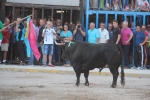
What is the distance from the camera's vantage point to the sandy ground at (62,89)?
10.6 meters

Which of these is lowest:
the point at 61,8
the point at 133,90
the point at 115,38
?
the point at 133,90

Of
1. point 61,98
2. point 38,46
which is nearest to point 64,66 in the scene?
point 38,46

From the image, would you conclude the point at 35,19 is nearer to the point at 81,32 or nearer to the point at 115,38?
the point at 81,32

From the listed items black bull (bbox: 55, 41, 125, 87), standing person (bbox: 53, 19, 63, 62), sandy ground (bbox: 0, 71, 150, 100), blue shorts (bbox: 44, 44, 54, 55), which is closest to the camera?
sandy ground (bbox: 0, 71, 150, 100)

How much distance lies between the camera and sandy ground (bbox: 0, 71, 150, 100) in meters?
10.6

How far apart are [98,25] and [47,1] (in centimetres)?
264

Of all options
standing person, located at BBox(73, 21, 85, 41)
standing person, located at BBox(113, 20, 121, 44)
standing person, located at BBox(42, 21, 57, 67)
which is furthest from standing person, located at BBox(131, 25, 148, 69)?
standing person, located at BBox(42, 21, 57, 67)

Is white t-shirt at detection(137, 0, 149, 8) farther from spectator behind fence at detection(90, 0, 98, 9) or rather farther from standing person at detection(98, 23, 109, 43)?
standing person at detection(98, 23, 109, 43)

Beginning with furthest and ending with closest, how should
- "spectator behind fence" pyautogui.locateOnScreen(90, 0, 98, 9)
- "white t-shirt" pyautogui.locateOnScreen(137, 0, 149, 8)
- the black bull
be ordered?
"spectator behind fence" pyautogui.locateOnScreen(90, 0, 98, 9) → "white t-shirt" pyautogui.locateOnScreen(137, 0, 149, 8) → the black bull

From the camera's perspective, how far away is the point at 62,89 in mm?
12039

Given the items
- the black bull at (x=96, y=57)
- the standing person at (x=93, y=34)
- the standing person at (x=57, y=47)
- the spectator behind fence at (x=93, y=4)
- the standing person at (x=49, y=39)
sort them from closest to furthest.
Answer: the black bull at (x=96, y=57) < the standing person at (x=49, y=39) < the standing person at (x=93, y=34) < the standing person at (x=57, y=47) < the spectator behind fence at (x=93, y=4)

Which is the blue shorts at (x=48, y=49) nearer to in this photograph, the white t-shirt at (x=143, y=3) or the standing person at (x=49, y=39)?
the standing person at (x=49, y=39)

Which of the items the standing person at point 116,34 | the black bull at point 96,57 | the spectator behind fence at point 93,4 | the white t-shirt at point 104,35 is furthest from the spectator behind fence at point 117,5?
the black bull at point 96,57

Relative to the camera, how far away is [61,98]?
10297 millimetres
